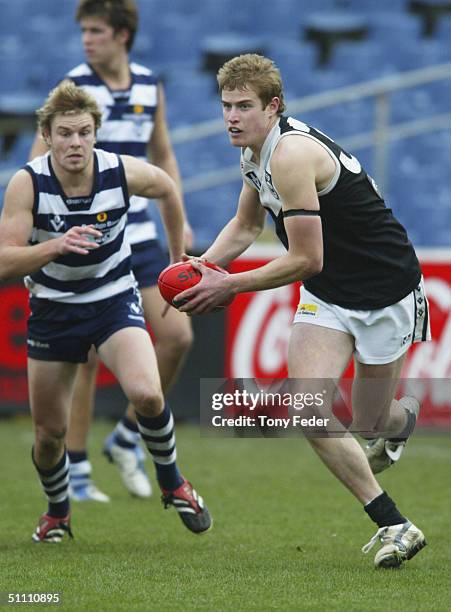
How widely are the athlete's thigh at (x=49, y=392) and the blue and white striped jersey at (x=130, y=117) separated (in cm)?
150

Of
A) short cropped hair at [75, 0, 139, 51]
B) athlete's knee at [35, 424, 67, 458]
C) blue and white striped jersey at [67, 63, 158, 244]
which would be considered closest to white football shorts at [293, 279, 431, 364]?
athlete's knee at [35, 424, 67, 458]

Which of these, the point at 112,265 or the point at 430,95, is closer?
the point at 112,265

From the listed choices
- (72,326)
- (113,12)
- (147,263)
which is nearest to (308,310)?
(72,326)

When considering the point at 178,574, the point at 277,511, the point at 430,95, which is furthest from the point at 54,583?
the point at 430,95

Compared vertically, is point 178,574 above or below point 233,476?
above

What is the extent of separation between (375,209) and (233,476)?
10.8 feet

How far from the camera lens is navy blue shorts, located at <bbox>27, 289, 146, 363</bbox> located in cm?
531

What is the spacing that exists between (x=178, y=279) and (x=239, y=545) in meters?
1.40

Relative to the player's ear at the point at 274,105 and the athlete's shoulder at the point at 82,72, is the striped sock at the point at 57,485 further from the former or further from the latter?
the athlete's shoulder at the point at 82,72

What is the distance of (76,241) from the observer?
482 centimetres

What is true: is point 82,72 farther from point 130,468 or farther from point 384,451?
point 384,451

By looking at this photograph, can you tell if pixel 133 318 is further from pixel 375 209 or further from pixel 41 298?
pixel 375 209

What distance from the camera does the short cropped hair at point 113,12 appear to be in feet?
21.7

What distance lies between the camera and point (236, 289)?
453 centimetres
